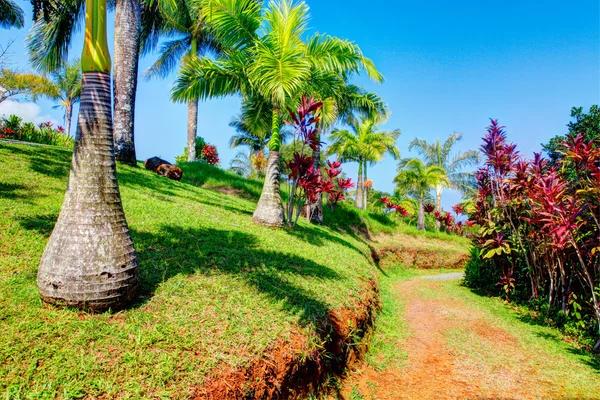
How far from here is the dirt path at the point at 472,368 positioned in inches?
159

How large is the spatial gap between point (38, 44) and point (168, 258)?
49.2ft

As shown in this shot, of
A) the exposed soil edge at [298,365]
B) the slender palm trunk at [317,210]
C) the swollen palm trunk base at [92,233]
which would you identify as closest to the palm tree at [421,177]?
the slender palm trunk at [317,210]

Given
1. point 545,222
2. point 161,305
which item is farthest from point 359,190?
point 161,305

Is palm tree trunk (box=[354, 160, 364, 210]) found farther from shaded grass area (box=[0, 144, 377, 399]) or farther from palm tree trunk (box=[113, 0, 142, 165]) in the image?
shaded grass area (box=[0, 144, 377, 399])

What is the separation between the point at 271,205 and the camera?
336 inches

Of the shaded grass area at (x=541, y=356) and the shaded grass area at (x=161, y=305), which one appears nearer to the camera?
the shaded grass area at (x=161, y=305)

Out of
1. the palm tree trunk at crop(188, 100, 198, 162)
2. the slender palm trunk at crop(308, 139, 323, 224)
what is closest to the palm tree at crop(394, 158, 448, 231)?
the slender palm trunk at crop(308, 139, 323, 224)

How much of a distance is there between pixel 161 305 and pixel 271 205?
5.30m

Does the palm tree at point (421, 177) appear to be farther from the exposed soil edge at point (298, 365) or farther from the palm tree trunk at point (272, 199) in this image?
the exposed soil edge at point (298, 365)

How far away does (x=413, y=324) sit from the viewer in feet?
20.6

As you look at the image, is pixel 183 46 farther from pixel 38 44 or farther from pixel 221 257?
pixel 221 257

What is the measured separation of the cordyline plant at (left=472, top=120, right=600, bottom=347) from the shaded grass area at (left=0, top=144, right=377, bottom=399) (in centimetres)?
369

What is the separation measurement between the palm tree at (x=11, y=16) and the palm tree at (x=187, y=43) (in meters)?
7.68

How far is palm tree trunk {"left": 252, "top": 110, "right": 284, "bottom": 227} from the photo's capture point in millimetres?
8453
